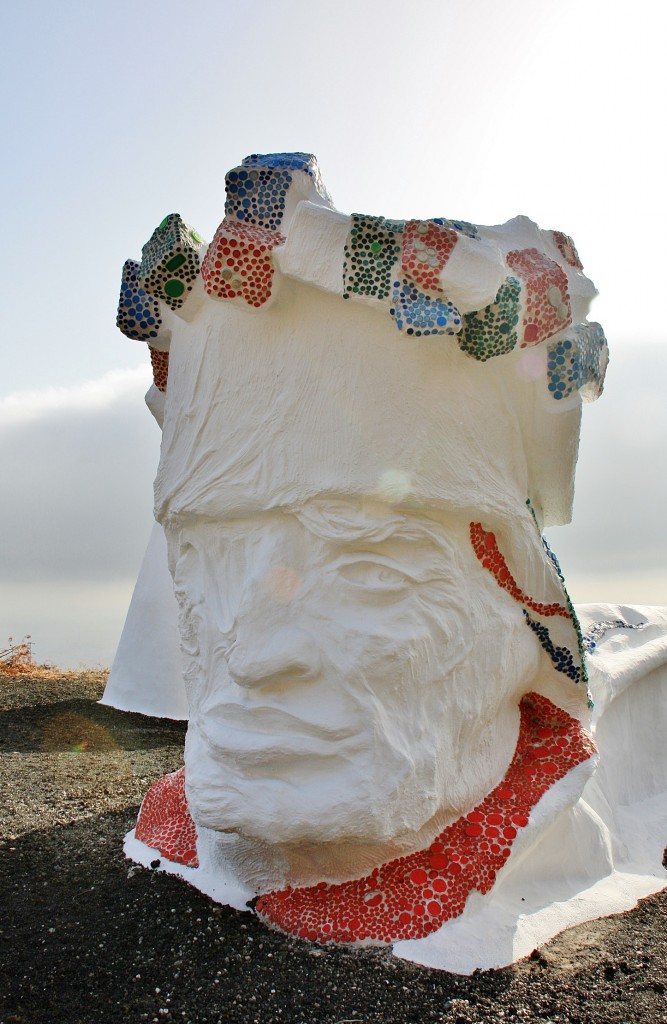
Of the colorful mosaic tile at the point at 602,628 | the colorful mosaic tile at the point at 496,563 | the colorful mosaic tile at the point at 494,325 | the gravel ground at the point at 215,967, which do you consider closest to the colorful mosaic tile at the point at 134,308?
the colorful mosaic tile at the point at 494,325

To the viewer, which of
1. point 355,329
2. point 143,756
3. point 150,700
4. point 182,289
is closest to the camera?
point 355,329

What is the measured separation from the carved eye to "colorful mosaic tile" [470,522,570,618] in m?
0.32

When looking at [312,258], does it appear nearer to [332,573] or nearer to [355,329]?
[355,329]

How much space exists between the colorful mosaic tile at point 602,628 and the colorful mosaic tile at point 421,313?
2.22m

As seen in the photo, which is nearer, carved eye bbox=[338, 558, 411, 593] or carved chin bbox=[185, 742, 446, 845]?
carved chin bbox=[185, 742, 446, 845]

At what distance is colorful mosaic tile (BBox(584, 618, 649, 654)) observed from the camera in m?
3.95

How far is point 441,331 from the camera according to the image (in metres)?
2.26

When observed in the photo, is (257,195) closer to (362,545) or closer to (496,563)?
(362,545)

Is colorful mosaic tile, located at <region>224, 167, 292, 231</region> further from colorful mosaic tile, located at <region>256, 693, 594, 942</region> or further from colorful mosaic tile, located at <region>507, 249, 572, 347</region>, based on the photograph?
colorful mosaic tile, located at <region>256, 693, 594, 942</region>

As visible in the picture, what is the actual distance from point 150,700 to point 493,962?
4.36m

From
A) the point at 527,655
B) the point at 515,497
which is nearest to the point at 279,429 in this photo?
the point at 515,497

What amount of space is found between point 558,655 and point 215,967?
1596 mm

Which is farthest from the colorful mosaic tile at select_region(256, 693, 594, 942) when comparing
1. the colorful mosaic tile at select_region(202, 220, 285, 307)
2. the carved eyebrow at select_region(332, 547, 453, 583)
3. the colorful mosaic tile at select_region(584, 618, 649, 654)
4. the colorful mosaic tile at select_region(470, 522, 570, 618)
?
the colorful mosaic tile at select_region(202, 220, 285, 307)

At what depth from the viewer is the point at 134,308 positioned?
2.95 metres
